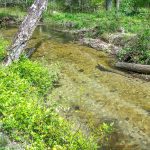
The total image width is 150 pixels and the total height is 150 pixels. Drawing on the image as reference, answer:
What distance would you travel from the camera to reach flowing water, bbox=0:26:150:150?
13234 millimetres

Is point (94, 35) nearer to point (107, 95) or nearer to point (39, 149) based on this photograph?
point (107, 95)

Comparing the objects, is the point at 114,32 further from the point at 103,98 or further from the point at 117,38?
the point at 103,98

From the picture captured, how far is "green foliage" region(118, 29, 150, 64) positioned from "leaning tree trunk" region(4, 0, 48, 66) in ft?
26.6

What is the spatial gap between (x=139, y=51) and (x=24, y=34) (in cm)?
910

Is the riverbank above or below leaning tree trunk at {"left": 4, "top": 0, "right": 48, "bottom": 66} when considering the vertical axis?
below

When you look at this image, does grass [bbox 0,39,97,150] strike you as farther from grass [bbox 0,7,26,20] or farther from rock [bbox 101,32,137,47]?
grass [bbox 0,7,26,20]

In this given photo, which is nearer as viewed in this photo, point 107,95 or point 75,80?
point 107,95

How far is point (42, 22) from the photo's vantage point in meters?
46.4

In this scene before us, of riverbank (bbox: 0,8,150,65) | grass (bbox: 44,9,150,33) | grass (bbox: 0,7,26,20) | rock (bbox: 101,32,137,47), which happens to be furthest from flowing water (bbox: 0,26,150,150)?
grass (bbox: 0,7,26,20)

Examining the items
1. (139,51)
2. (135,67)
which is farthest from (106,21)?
(135,67)

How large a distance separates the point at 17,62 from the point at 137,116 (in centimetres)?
572

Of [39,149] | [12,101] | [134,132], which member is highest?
[12,101]

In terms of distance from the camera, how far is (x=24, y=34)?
670 inches

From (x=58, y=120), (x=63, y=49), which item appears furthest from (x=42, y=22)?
(x=58, y=120)
